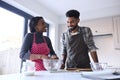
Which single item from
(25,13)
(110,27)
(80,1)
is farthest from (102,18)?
(25,13)

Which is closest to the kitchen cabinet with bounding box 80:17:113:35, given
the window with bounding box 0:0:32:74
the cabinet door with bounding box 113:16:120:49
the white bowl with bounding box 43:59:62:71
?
the cabinet door with bounding box 113:16:120:49

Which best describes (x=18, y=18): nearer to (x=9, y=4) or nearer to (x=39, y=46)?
(x=9, y=4)

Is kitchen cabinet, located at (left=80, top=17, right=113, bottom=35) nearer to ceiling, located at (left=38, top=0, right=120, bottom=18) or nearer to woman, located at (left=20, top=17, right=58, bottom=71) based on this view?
ceiling, located at (left=38, top=0, right=120, bottom=18)

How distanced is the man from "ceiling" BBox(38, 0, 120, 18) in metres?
1.55

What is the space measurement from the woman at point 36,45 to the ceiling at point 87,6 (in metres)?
1.59

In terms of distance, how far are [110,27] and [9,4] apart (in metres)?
1.97

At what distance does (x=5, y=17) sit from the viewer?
245cm

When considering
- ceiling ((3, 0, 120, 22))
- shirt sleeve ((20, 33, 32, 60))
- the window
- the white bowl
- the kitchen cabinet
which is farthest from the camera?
the kitchen cabinet

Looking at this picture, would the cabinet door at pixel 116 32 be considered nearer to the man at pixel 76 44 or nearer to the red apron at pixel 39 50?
the man at pixel 76 44

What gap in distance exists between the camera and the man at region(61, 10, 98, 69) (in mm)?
1440

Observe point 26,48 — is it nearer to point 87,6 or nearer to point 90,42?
point 90,42

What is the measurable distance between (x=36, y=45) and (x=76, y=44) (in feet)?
1.30

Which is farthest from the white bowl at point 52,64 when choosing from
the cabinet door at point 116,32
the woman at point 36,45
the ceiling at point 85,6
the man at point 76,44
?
the cabinet door at point 116,32

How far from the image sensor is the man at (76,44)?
1.44 m
